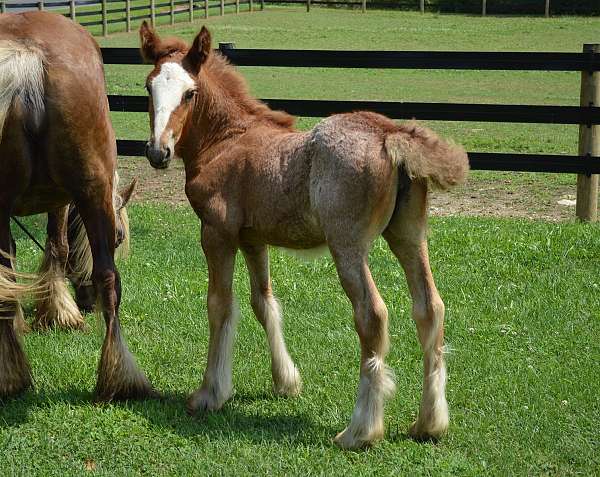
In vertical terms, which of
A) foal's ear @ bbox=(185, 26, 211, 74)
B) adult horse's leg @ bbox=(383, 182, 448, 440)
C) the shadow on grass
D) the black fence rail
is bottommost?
the shadow on grass

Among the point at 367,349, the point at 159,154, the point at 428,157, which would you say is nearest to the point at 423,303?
the point at 367,349

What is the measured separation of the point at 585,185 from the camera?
9.13 metres

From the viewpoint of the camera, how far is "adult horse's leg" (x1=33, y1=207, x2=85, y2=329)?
629cm

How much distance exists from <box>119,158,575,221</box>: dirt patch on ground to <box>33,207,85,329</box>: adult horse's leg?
3.00 meters

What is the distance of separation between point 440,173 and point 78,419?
233 centimetres

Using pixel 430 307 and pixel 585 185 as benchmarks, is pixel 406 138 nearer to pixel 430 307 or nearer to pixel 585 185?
pixel 430 307

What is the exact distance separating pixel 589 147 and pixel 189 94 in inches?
225

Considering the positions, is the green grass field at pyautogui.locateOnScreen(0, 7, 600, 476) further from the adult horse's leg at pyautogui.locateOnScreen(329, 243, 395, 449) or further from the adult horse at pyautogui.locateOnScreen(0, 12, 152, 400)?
the adult horse at pyautogui.locateOnScreen(0, 12, 152, 400)

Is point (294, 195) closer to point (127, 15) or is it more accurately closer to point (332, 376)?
point (332, 376)

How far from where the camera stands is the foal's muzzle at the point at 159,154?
4.53m

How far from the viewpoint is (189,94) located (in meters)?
4.79

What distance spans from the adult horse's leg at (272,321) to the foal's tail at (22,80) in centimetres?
139

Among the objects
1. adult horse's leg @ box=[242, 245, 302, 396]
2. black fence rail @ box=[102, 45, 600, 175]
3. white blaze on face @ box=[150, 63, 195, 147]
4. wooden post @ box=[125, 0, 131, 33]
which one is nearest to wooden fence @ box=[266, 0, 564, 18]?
wooden post @ box=[125, 0, 131, 33]

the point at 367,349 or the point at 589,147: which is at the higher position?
the point at 589,147
